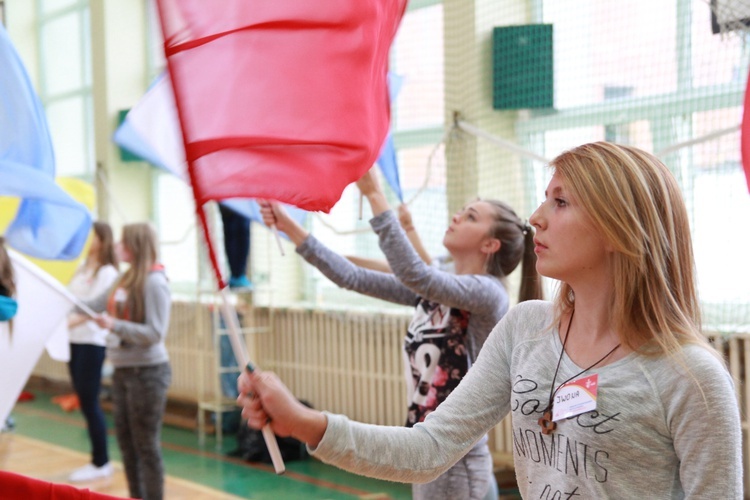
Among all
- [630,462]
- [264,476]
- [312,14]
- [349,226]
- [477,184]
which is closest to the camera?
[630,462]

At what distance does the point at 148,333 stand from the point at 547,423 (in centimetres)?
302

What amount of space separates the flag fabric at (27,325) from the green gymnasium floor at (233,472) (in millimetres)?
1837

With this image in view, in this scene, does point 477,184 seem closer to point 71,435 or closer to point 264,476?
point 264,476

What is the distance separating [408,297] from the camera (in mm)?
2930

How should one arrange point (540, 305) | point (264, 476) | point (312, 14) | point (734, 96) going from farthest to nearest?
point (264, 476)
point (734, 96)
point (312, 14)
point (540, 305)

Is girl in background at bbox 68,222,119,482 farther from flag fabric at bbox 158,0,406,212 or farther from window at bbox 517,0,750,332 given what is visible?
flag fabric at bbox 158,0,406,212

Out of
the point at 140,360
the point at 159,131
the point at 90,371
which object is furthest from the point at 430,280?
the point at 90,371

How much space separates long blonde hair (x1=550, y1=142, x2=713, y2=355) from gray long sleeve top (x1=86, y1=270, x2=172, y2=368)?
307 cm

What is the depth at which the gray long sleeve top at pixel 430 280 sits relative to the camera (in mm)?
2443

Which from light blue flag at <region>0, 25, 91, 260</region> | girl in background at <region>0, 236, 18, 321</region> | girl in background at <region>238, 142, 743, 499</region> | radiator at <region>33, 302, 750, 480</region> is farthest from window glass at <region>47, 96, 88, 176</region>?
girl in background at <region>238, 142, 743, 499</region>

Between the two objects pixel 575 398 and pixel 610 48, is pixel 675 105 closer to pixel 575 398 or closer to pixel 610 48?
pixel 610 48

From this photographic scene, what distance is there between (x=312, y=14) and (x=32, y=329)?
2.41 meters

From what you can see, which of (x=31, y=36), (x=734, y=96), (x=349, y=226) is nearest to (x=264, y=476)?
(x=349, y=226)

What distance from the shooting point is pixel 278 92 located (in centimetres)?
175
